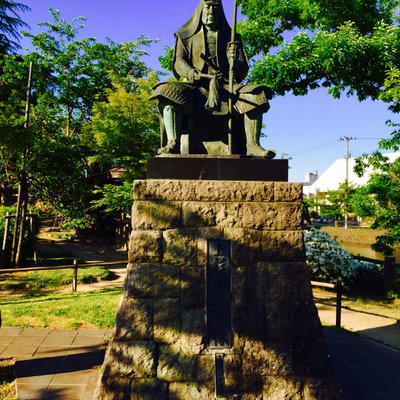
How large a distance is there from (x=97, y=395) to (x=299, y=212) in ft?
7.87

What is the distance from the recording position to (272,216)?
3.46 metres

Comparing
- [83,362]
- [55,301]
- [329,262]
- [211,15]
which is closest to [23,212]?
[55,301]

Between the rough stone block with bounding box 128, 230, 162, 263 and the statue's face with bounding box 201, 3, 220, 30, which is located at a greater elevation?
the statue's face with bounding box 201, 3, 220, 30

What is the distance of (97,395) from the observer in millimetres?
3080

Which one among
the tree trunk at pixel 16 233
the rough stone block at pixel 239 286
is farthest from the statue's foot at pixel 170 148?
the tree trunk at pixel 16 233

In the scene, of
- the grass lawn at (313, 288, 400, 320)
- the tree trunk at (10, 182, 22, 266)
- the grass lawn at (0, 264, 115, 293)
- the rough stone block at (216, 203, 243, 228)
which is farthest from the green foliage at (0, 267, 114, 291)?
the rough stone block at (216, 203, 243, 228)

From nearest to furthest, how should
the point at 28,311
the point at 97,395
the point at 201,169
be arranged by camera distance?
the point at 97,395, the point at 201,169, the point at 28,311

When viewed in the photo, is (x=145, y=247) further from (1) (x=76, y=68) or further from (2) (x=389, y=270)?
(1) (x=76, y=68)

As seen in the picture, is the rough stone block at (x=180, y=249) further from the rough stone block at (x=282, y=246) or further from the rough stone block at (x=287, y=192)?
the rough stone block at (x=287, y=192)

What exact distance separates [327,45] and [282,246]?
6.91 m

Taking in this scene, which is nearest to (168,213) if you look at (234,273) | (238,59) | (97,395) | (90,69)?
(234,273)

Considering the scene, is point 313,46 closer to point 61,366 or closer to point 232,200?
point 232,200

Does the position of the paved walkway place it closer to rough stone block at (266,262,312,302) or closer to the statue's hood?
rough stone block at (266,262,312,302)

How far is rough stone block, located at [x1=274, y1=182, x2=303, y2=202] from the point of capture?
349cm
